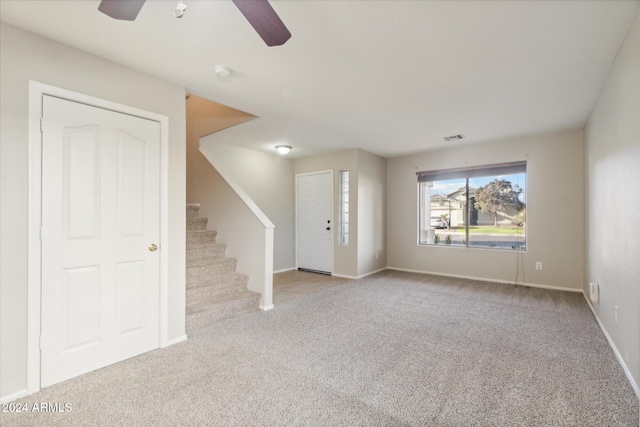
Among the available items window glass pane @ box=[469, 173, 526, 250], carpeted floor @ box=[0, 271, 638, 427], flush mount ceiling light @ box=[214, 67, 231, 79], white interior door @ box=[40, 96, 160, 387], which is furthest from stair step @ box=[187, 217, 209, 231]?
window glass pane @ box=[469, 173, 526, 250]

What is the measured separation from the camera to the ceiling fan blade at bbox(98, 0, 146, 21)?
129cm

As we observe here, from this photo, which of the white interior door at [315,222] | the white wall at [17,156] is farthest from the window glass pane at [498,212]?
the white wall at [17,156]

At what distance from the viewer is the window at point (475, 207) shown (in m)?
4.96

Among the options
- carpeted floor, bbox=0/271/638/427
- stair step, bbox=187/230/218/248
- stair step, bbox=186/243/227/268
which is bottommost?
Answer: carpeted floor, bbox=0/271/638/427

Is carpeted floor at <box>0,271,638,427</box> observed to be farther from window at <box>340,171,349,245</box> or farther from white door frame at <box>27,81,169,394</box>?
window at <box>340,171,349,245</box>

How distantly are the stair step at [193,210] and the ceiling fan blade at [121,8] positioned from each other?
11.5 feet

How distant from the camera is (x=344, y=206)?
5.77 m

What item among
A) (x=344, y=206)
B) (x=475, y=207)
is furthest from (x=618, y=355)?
(x=344, y=206)

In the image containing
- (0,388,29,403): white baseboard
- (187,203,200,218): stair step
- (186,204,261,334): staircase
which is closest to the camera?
(0,388,29,403): white baseboard

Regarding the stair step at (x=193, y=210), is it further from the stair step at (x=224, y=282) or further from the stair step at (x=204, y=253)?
the stair step at (x=224, y=282)

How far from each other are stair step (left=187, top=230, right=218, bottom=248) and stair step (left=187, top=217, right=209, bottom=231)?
27cm

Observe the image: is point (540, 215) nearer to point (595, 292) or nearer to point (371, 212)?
point (595, 292)

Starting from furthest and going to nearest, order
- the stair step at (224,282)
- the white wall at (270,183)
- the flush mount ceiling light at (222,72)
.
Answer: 1. the white wall at (270,183)
2. the stair step at (224,282)
3. the flush mount ceiling light at (222,72)

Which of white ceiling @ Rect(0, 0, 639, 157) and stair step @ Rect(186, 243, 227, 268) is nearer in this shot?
white ceiling @ Rect(0, 0, 639, 157)
